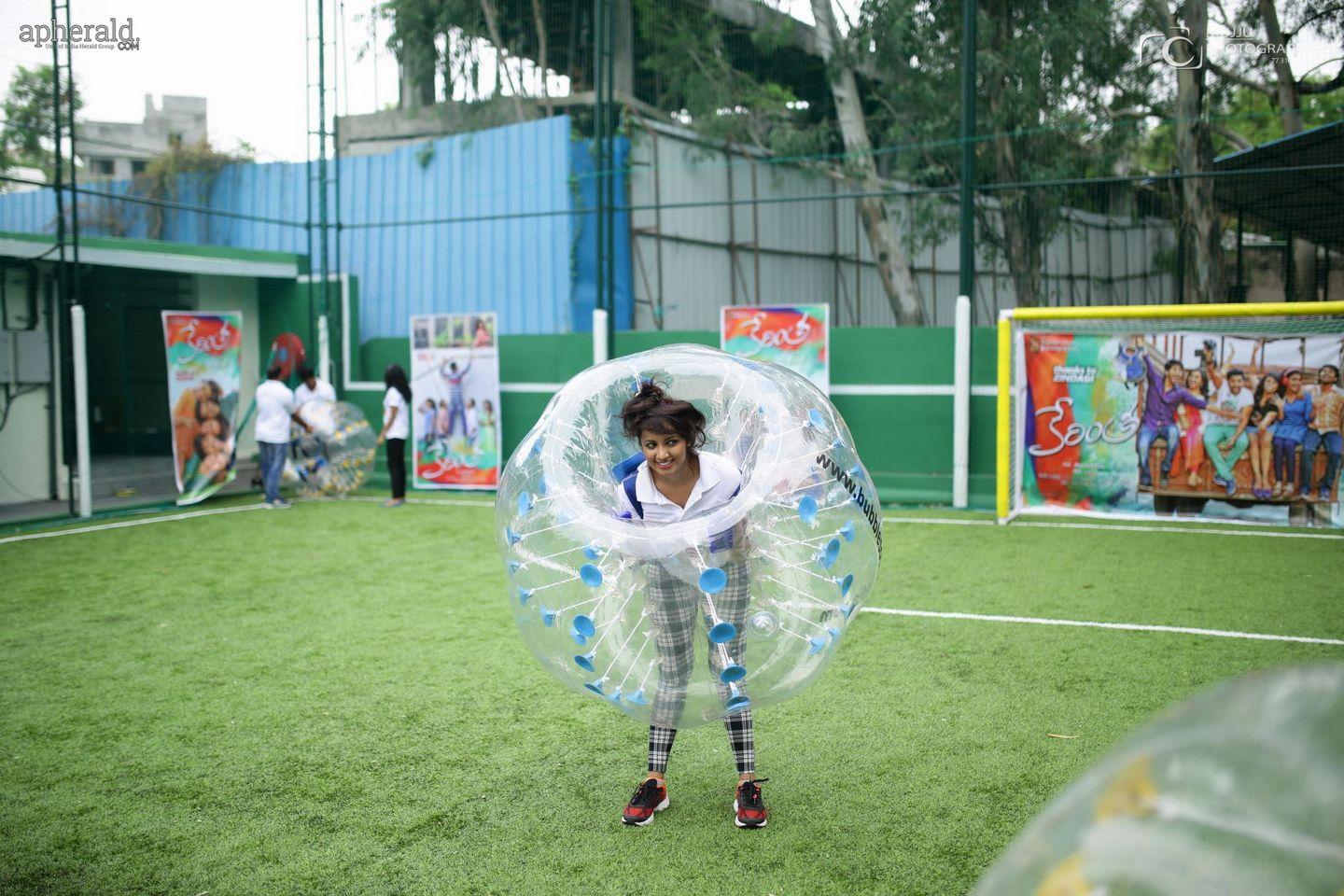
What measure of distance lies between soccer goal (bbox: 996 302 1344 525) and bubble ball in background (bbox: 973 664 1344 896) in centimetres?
782

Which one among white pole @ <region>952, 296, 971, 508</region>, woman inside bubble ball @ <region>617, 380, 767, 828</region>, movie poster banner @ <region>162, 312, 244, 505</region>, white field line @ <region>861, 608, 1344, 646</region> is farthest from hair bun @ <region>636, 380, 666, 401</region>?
movie poster banner @ <region>162, 312, 244, 505</region>

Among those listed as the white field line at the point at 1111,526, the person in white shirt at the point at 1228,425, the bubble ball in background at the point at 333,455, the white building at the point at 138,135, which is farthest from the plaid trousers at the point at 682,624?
the white building at the point at 138,135

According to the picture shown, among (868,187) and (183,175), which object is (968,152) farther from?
(183,175)

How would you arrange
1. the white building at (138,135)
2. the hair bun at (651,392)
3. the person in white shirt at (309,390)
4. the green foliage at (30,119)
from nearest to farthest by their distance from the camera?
the hair bun at (651,392)
the green foliage at (30,119)
the person in white shirt at (309,390)
the white building at (138,135)

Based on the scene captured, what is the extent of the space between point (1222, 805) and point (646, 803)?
105 inches

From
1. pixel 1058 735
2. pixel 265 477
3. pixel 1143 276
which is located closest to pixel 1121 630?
pixel 1058 735

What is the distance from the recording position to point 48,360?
10641 millimetres

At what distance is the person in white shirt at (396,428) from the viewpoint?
35.8 ft

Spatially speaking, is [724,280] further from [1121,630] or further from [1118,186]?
[1121,630]

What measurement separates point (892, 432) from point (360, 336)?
709 cm

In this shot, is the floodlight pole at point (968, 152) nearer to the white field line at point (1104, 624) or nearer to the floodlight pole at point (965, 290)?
the floodlight pole at point (965, 290)

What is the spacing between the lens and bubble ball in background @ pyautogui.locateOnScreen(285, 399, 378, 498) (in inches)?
444

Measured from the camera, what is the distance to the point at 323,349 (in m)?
13.0

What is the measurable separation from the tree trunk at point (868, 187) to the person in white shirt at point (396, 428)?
557 cm
